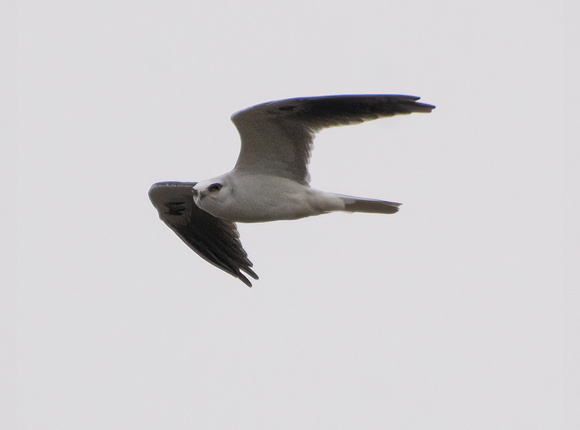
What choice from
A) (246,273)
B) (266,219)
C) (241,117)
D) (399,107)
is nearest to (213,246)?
(246,273)

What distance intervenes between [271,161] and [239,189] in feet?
1.37

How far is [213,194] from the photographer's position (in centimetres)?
961

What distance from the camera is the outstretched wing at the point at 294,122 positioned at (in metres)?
9.05

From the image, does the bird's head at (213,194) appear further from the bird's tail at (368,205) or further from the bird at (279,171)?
the bird's tail at (368,205)

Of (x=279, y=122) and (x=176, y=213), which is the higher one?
(x=279, y=122)

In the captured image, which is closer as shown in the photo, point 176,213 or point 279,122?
point 279,122

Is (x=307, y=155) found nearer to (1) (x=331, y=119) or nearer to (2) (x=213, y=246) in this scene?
(1) (x=331, y=119)

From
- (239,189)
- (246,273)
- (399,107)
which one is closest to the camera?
(399,107)

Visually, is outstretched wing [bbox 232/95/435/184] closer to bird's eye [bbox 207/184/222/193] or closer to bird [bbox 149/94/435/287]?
bird [bbox 149/94/435/287]

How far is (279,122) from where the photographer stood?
9.48 meters

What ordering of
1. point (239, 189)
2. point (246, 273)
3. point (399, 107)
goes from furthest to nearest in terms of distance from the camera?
1. point (246, 273)
2. point (239, 189)
3. point (399, 107)

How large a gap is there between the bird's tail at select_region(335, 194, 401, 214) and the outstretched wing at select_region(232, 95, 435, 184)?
0.44 meters

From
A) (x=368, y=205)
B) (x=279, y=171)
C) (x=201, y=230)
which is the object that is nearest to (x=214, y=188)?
(x=279, y=171)

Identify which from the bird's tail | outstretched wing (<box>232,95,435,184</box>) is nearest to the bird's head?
outstretched wing (<box>232,95,435,184</box>)
